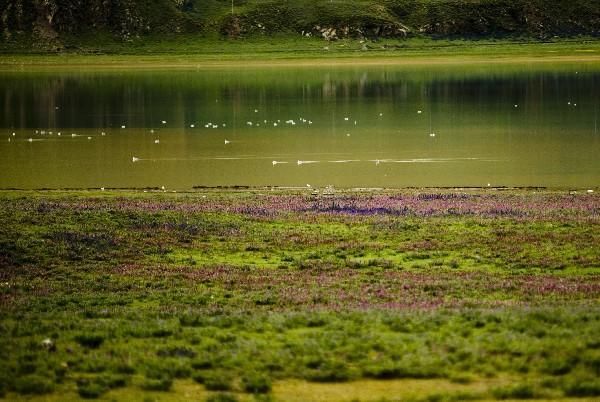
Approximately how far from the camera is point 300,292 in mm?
21938

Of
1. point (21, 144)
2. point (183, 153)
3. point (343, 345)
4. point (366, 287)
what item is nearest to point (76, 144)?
point (21, 144)

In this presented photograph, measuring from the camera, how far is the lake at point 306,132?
157 ft

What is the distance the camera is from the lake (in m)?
47.8

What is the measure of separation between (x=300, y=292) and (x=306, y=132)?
46.3 meters

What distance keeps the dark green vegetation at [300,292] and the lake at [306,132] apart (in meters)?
9.81

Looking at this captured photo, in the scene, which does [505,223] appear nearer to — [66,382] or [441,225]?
[441,225]

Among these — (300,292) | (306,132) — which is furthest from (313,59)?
(300,292)

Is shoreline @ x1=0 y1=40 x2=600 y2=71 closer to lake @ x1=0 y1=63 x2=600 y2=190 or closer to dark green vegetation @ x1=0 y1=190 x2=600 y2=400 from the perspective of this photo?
lake @ x1=0 y1=63 x2=600 y2=190

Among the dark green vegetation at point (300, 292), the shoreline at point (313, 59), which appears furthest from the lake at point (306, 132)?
the shoreline at point (313, 59)

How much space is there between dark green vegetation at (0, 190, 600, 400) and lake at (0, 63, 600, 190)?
386 inches

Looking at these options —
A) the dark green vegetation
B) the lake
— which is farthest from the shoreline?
the dark green vegetation

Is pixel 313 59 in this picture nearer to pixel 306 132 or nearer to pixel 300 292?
pixel 306 132

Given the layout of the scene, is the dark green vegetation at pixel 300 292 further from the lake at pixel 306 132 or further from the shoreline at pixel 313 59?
the shoreline at pixel 313 59

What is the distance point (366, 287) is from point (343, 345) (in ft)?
19.1
